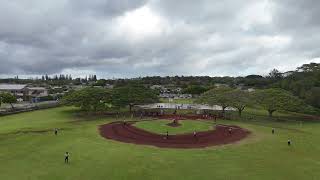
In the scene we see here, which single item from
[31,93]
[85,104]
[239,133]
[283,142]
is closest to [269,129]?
[239,133]

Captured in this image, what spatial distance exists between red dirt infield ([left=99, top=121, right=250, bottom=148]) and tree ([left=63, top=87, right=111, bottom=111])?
19957mm

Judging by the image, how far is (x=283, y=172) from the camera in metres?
37.8

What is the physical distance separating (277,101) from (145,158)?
47347mm

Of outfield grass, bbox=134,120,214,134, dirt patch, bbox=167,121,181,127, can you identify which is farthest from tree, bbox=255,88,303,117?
dirt patch, bbox=167,121,181,127

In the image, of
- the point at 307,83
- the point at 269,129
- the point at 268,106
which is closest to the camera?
the point at 269,129

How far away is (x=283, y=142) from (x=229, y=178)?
21398 millimetres

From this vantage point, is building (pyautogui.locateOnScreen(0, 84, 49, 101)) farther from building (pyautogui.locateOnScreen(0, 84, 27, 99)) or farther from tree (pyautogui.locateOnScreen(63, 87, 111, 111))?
tree (pyautogui.locateOnScreen(63, 87, 111, 111))

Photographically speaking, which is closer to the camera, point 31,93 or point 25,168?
point 25,168

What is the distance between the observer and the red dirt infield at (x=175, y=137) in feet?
174

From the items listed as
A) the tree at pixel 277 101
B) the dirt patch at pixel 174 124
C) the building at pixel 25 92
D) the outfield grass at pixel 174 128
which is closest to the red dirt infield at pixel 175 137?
the outfield grass at pixel 174 128

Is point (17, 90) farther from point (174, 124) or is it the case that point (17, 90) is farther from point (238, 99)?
point (174, 124)

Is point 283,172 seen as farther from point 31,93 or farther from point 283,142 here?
point 31,93

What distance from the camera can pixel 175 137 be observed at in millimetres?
58312

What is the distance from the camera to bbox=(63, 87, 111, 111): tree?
3378 inches
